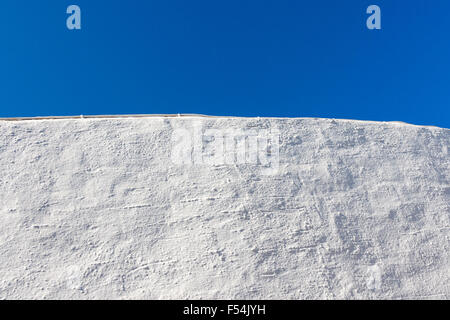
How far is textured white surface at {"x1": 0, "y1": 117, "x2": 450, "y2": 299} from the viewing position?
4145 mm

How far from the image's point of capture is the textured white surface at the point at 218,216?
414cm

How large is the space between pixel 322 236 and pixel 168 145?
182 cm

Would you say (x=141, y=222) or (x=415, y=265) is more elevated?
(x=141, y=222)

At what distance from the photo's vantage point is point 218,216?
14.9 ft

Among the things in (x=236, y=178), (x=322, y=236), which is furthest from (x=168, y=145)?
(x=322, y=236)

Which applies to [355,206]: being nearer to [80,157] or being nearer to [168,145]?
[168,145]

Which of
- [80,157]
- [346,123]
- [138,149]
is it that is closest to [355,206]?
[346,123]

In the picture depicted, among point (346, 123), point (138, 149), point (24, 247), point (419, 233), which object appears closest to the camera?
point (24, 247)

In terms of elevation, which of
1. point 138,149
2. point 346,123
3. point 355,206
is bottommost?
point 355,206

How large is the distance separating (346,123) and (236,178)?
5.05 feet

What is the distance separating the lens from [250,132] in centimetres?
525

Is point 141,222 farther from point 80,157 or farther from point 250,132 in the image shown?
point 250,132
